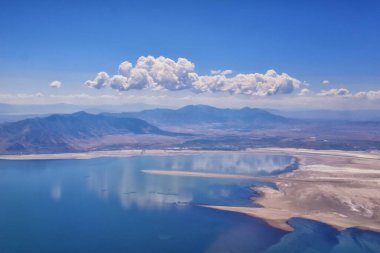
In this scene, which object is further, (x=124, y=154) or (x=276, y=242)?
(x=124, y=154)

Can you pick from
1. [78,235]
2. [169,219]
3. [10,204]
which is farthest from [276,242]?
[10,204]

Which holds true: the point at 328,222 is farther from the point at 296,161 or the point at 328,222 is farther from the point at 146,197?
the point at 296,161

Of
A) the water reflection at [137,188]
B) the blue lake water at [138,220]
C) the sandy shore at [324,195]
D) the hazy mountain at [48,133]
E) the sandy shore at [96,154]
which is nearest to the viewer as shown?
the blue lake water at [138,220]

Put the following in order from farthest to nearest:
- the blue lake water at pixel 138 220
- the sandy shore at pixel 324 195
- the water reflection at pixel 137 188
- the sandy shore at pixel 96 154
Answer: the sandy shore at pixel 96 154 → the water reflection at pixel 137 188 → the sandy shore at pixel 324 195 → the blue lake water at pixel 138 220

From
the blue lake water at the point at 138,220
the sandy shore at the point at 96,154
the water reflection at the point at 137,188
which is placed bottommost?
the blue lake water at the point at 138,220

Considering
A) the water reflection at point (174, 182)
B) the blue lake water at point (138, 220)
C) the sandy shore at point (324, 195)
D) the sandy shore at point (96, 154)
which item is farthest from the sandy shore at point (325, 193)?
the sandy shore at point (96, 154)

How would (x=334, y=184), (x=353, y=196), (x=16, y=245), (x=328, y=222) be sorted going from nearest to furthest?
(x=16, y=245), (x=328, y=222), (x=353, y=196), (x=334, y=184)

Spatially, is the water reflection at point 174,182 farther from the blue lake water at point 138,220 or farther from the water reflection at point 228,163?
the blue lake water at point 138,220

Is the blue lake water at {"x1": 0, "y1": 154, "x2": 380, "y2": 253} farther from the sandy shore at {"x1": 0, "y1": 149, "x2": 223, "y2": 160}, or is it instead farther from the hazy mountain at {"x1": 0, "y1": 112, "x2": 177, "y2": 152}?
the hazy mountain at {"x1": 0, "y1": 112, "x2": 177, "y2": 152}
